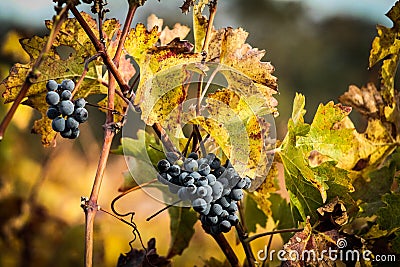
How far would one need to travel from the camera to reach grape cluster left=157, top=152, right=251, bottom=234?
0.59 meters

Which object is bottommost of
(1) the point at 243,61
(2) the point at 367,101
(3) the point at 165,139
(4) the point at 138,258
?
(4) the point at 138,258

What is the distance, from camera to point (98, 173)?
547 millimetres

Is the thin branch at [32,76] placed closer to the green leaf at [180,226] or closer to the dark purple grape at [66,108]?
the dark purple grape at [66,108]

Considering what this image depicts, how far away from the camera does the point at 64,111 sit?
1.81 feet

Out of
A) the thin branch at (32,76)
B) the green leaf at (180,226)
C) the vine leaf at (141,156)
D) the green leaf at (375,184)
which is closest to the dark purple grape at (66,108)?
the thin branch at (32,76)

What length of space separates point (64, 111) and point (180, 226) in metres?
0.39

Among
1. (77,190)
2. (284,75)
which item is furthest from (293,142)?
(284,75)

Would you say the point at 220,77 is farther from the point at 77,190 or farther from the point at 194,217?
the point at 77,190

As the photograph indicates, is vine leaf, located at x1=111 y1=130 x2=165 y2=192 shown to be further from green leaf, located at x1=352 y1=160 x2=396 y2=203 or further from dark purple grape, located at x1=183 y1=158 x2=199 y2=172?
green leaf, located at x1=352 y1=160 x2=396 y2=203

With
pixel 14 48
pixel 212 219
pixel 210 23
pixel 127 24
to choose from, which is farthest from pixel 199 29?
pixel 14 48

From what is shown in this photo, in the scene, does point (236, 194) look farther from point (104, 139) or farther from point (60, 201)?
point (60, 201)

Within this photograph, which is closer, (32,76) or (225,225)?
(32,76)

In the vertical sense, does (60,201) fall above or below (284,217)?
above

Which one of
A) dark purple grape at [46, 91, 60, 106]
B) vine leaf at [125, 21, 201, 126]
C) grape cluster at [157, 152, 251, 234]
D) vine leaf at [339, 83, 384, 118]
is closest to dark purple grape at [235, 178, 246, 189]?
grape cluster at [157, 152, 251, 234]
